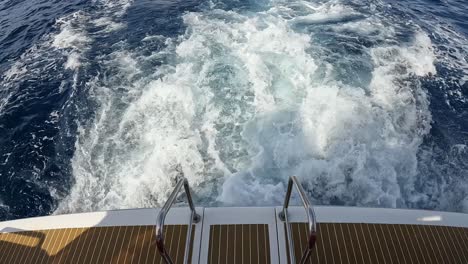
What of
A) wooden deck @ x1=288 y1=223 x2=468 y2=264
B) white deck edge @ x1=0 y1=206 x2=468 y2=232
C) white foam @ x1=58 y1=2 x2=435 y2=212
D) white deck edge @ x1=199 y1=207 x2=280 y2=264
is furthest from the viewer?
white foam @ x1=58 y1=2 x2=435 y2=212

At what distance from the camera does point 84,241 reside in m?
4.51

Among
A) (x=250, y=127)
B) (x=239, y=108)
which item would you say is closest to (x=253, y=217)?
(x=250, y=127)

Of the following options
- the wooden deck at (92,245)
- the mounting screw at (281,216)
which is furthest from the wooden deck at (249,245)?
the mounting screw at (281,216)

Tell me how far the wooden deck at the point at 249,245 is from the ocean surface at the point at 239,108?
7.00 feet

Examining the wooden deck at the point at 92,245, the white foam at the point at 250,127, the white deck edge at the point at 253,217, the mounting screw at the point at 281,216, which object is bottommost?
the white foam at the point at 250,127

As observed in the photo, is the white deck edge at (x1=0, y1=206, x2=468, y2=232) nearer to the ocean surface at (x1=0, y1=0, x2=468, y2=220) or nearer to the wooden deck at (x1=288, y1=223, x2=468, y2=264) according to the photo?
the wooden deck at (x1=288, y1=223, x2=468, y2=264)

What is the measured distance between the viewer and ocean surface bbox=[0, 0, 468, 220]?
6961mm

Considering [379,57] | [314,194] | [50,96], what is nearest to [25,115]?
[50,96]

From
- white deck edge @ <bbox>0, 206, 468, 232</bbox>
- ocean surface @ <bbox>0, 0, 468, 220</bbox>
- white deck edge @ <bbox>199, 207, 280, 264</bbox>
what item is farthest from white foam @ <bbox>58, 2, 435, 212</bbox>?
white deck edge @ <bbox>199, 207, 280, 264</bbox>

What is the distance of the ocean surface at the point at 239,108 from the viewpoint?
6.96m

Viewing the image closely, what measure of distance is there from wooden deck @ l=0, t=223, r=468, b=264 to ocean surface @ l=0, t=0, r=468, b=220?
213 cm

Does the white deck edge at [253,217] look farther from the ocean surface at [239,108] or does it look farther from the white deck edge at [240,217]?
the ocean surface at [239,108]

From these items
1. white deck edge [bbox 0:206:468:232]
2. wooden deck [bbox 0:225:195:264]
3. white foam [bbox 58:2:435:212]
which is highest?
white deck edge [bbox 0:206:468:232]

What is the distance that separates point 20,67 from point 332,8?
35.5ft
